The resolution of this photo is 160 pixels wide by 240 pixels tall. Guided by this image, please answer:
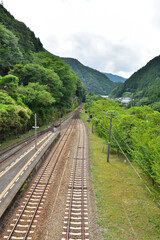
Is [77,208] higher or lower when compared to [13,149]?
lower

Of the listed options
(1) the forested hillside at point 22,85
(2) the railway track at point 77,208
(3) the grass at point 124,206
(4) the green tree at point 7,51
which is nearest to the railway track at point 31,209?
(2) the railway track at point 77,208

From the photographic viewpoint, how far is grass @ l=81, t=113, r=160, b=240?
10.6 meters

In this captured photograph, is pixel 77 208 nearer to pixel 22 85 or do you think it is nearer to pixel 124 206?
pixel 124 206

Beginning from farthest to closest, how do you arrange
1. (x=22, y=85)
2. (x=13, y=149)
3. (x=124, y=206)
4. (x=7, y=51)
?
(x=7, y=51), (x=22, y=85), (x=13, y=149), (x=124, y=206)

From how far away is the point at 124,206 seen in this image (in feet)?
43.6

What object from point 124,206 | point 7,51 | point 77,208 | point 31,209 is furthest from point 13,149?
point 7,51

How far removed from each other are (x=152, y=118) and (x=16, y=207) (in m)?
24.6

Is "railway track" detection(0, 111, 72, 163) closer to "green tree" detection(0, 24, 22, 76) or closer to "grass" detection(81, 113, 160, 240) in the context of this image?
"grass" detection(81, 113, 160, 240)

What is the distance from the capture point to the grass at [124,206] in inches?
416

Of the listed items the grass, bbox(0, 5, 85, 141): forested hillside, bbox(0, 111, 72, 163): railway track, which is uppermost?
bbox(0, 5, 85, 141): forested hillside

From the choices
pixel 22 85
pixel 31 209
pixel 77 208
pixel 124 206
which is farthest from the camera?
pixel 22 85

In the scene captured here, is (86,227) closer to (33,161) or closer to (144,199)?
(144,199)

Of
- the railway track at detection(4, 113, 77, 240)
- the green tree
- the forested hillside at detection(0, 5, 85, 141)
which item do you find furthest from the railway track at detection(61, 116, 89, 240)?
the green tree

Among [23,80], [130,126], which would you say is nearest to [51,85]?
[23,80]
